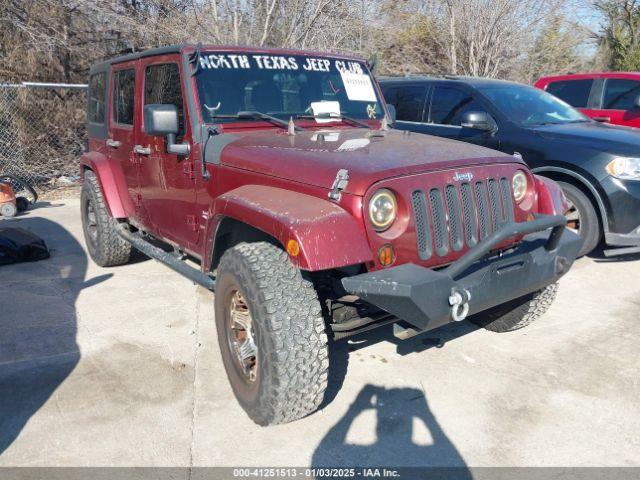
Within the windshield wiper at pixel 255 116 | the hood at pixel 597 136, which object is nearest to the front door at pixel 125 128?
the windshield wiper at pixel 255 116

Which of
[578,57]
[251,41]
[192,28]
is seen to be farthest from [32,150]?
[578,57]

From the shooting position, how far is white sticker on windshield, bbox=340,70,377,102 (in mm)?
4254

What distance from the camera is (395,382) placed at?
344 centimetres

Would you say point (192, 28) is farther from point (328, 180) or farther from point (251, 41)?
point (328, 180)

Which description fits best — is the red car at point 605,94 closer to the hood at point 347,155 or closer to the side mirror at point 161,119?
the hood at point 347,155

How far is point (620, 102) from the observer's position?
7.95m

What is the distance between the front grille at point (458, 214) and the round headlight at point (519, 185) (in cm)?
15

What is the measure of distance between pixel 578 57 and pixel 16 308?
54.1 ft

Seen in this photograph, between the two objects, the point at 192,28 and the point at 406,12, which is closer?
the point at 192,28

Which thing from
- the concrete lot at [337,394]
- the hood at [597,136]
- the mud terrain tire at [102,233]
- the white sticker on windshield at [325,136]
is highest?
the hood at [597,136]

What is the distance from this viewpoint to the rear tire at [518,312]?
12.4 ft

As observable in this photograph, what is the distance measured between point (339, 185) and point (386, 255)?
41 centimetres

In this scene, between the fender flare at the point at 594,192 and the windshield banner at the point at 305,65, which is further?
the fender flare at the point at 594,192

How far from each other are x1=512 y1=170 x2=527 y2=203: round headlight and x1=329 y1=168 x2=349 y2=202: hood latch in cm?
116
